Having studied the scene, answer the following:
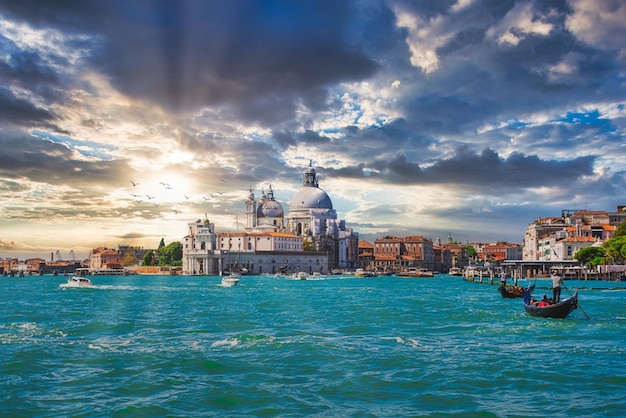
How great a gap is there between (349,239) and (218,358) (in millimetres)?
111922

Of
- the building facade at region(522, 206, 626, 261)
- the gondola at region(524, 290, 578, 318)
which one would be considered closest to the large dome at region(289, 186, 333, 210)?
the building facade at region(522, 206, 626, 261)

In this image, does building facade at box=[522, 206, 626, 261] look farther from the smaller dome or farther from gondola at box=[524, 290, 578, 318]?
gondola at box=[524, 290, 578, 318]

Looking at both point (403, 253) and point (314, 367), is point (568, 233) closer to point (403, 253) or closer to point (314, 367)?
point (403, 253)

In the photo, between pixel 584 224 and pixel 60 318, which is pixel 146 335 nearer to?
pixel 60 318

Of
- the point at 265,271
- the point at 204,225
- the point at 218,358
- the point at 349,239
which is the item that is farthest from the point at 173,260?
the point at 218,358

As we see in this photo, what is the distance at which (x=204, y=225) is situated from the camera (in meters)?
115

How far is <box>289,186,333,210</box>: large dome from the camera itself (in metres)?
126

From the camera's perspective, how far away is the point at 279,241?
11481 cm

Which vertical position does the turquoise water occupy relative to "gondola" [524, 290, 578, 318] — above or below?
below

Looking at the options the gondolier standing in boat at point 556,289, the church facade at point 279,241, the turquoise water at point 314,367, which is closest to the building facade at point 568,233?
the church facade at point 279,241

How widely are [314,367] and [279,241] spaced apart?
101296 millimetres

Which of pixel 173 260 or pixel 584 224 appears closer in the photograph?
pixel 584 224

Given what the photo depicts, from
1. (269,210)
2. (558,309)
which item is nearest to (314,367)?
(558,309)

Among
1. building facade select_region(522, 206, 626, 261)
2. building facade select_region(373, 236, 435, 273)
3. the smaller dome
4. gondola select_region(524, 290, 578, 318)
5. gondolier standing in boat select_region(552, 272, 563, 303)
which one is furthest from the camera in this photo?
the smaller dome
